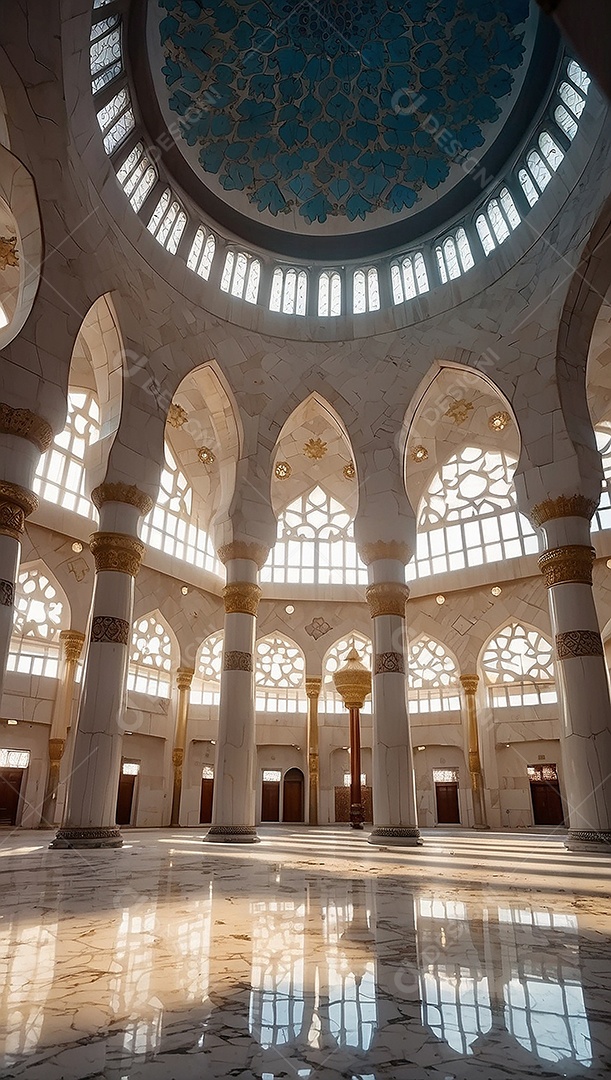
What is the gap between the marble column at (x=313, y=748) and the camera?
72.8ft

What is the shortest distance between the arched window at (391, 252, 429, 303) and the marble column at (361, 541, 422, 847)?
6139mm

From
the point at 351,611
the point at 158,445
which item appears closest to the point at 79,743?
the point at 158,445

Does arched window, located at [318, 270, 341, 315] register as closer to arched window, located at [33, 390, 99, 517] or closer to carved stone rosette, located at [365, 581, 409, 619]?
carved stone rosette, located at [365, 581, 409, 619]

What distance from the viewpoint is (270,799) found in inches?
912

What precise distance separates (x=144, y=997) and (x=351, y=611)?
2129cm

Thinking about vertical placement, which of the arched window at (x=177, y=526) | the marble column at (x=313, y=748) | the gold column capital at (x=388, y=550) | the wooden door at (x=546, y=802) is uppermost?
the arched window at (x=177, y=526)

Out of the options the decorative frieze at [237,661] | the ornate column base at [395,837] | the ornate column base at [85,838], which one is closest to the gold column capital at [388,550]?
the decorative frieze at [237,661]

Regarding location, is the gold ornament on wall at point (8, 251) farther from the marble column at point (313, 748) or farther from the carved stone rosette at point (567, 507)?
the marble column at point (313, 748)

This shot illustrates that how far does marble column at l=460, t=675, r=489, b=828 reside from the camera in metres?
21.0

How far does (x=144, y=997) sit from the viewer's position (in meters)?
2.40

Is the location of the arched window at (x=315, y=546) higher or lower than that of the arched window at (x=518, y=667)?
higher

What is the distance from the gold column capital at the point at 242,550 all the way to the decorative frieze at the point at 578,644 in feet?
18.5

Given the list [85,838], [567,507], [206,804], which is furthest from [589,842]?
[206,804]

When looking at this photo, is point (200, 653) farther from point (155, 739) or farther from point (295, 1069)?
point (295, 1069)
